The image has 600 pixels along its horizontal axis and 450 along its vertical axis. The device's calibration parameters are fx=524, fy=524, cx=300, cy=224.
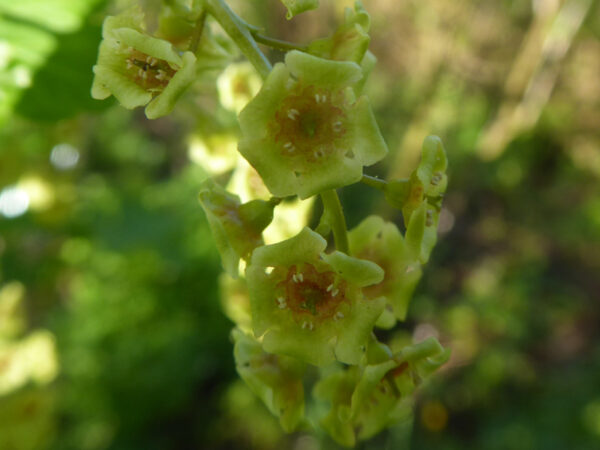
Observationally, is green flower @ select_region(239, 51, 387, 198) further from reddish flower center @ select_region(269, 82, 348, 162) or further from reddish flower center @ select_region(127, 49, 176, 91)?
reddish flower center @ select_region(127, 49, 176, 91)

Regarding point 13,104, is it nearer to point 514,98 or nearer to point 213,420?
point 213,420

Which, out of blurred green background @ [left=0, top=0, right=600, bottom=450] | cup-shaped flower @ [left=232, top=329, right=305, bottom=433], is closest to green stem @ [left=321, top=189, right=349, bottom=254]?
cup-shaped flower @ [left=232, top=329, right=305, bottom=433]

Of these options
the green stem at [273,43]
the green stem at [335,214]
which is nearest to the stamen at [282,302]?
the green stem at [335,214]

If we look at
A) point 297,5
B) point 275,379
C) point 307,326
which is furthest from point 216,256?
point 297,5

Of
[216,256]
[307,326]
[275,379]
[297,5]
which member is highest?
[297,5]

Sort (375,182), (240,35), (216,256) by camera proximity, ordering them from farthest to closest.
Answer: (216,256) → (375,182) → (240,35)

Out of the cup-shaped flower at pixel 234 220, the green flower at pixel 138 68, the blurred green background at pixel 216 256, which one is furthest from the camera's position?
the blurred green background at pixel 216 256

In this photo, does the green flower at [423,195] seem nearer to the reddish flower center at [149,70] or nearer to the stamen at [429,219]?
the stamen at [429,219]

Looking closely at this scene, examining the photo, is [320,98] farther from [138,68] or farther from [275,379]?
[275,379]
